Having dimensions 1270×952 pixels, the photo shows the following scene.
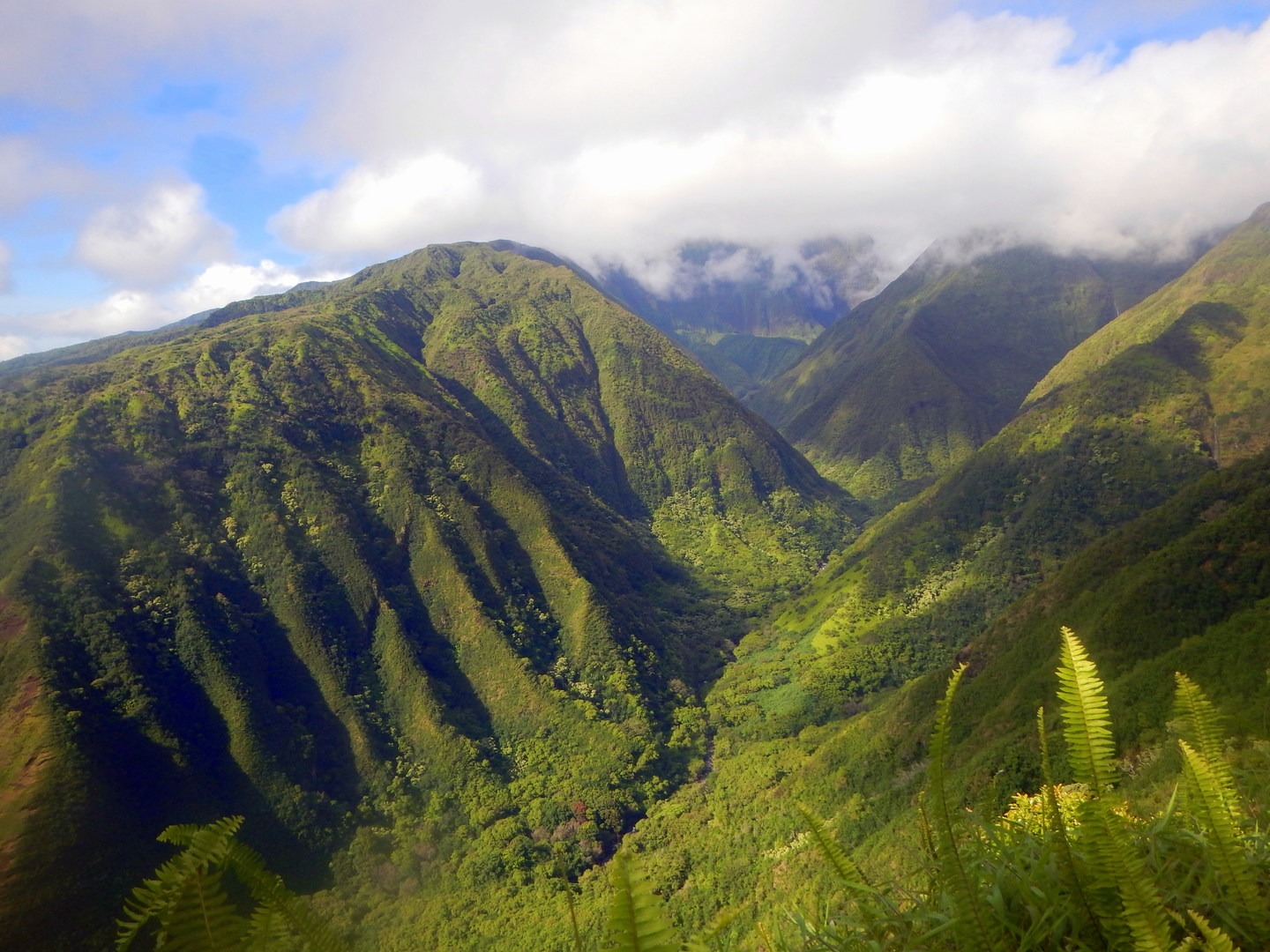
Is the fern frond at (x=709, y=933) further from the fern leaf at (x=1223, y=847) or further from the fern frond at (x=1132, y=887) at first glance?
the fern leaf at (x=1223, y=847)

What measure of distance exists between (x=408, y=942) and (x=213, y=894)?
59894mm

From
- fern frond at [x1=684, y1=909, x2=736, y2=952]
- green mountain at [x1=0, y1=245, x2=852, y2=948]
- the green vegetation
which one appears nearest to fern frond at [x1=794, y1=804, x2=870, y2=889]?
the green vegetation

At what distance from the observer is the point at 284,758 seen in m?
64.4

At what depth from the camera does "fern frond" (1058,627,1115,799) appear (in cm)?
271

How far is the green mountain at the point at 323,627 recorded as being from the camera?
54875 mm

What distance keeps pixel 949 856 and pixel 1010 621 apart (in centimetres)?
6510

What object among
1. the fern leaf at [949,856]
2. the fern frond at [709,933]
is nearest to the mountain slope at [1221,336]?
the fern leaf at [949,856]

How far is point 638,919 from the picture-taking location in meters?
1.67

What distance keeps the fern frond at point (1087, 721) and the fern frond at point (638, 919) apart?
1.91 m

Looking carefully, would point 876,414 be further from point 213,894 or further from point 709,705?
point 213,894

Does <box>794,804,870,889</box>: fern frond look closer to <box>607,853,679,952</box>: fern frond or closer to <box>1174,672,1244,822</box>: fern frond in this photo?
<box>607,853,679,952</box>: fern frond

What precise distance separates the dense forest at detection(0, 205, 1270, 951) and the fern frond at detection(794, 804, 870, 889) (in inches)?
1.2

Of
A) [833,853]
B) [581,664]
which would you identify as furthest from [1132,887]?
[581,664]

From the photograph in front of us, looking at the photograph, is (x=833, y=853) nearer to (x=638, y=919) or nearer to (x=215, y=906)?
(x=638, y=919)
